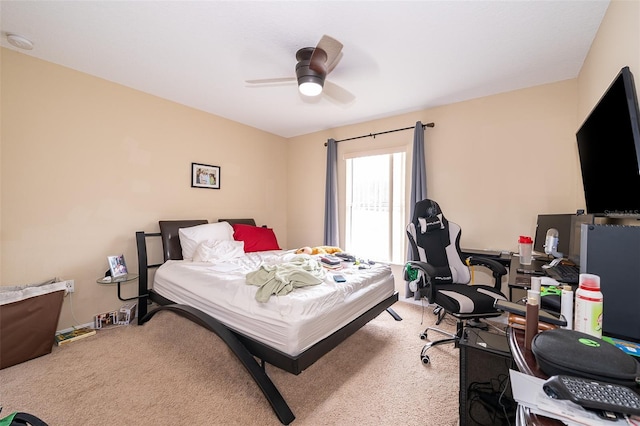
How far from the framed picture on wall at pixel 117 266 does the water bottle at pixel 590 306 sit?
3.73 m

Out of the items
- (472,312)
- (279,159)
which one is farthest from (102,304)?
(472,312)

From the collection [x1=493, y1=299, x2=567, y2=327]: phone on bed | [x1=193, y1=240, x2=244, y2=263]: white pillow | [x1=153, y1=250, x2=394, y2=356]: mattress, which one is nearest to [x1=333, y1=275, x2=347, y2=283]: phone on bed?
[x1=153, y1=250, x2=394, y2=356]: mattress

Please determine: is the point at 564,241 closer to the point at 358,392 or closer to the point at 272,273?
the point at 358,392

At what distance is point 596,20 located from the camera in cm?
196

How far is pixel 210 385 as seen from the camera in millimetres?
1971

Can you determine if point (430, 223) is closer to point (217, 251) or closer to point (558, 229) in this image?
point (558, 229)

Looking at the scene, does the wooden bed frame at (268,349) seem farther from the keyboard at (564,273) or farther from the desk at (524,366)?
the keyboard at (564,273)

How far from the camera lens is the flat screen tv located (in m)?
1.26

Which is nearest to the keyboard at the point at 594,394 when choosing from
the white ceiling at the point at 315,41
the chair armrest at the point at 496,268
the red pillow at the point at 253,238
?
the chair armrest at the point at 496,268

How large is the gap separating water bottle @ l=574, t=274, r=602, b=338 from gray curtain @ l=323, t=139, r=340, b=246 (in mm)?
3598

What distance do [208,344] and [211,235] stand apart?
1355mm

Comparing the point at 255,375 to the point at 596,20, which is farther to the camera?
the point at 596,20

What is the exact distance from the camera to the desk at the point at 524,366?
63 centimetres

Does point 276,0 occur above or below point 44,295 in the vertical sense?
above
